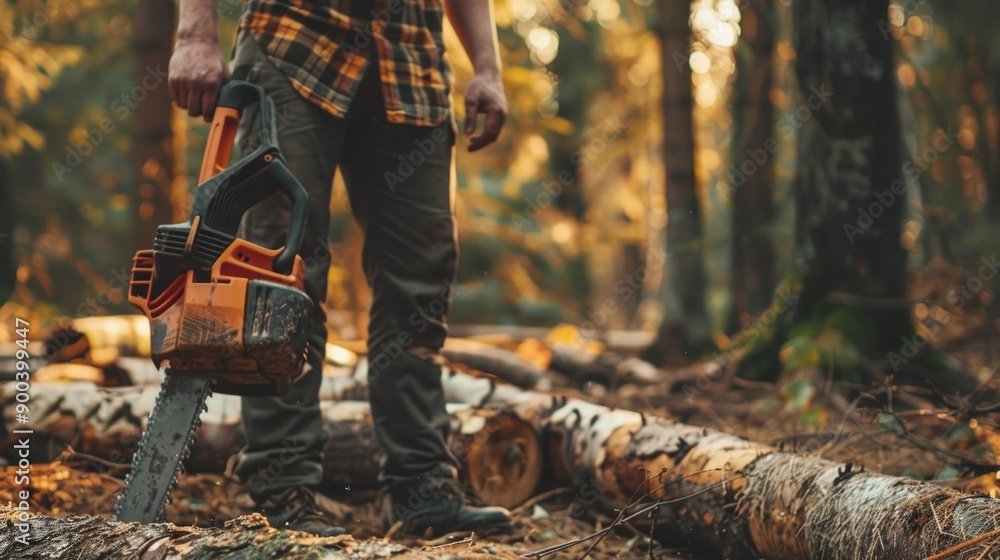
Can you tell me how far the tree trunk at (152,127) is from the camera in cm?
705

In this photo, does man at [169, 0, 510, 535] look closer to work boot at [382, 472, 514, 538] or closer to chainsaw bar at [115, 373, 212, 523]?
work boot at [382, 472, 514, 538]

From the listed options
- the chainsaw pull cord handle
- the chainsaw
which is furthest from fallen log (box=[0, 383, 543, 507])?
the chainsaw pull cord handle

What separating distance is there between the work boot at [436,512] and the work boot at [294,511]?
0.89 ft

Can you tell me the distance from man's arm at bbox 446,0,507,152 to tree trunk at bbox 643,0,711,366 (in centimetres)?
557

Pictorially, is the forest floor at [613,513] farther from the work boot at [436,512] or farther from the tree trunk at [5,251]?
the tree trunk at [5,251]

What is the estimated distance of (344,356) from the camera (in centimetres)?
541

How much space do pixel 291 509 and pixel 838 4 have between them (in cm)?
421

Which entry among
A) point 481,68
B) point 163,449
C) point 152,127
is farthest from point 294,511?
point 152,127

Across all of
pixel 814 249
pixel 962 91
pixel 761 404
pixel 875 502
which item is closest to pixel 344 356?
pixel 761 404

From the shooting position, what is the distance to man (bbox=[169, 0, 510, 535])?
2.66 meters

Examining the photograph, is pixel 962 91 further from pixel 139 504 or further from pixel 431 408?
pixel 139 504

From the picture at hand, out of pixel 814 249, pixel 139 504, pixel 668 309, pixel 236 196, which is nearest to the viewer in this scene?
pixel 139 504

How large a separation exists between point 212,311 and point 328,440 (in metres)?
1.47

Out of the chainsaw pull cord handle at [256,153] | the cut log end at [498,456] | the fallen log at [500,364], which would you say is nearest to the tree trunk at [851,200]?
the fallen log at [500,364]
